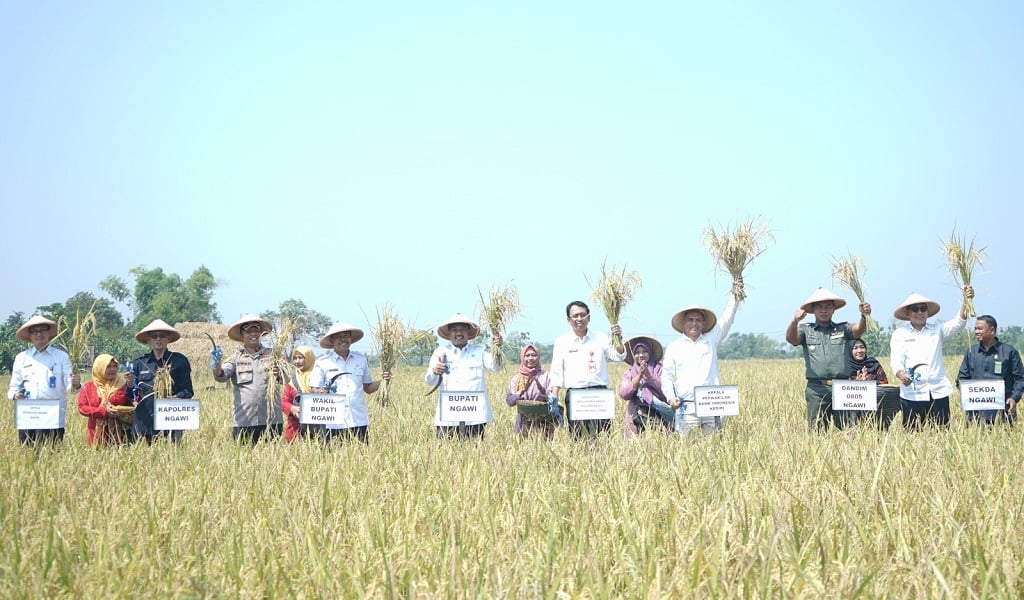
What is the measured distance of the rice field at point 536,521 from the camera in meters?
2.77

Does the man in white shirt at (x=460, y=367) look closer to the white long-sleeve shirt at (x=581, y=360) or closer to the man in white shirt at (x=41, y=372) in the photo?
the white long-sleeve shirt at (x=581, y=360)

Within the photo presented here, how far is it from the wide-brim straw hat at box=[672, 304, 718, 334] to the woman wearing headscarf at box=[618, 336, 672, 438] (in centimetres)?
26

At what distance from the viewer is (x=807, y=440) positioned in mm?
5113

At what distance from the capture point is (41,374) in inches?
263

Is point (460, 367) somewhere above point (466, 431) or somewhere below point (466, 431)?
above

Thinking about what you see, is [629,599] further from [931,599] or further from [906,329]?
[906,329]

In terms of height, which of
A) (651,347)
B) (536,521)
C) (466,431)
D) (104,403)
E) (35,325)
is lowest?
(536,521)

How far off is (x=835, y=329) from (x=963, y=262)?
148 centimetres

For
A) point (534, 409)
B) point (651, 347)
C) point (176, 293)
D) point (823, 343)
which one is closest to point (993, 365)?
point (823, 343)

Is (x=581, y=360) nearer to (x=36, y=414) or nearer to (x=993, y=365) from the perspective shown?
(x=993, y=365)

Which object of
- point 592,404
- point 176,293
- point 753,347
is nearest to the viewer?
point 592,404

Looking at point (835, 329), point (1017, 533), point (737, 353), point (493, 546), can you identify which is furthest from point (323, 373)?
point (737, 353)

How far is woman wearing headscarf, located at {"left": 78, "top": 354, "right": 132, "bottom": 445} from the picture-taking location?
6461 millimetres

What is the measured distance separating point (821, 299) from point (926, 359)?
40.0 inches
